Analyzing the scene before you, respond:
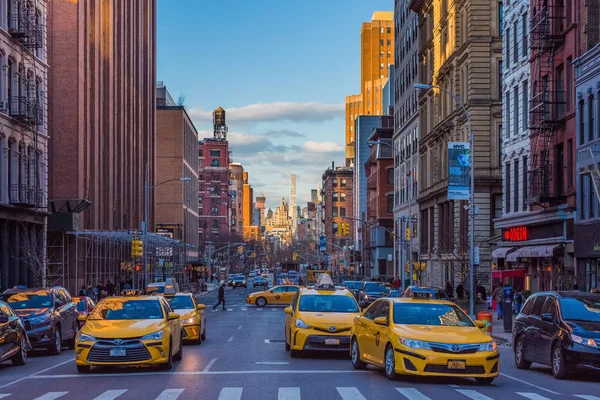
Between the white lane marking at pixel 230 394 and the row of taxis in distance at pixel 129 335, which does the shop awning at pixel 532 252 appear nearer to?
the row of taxis in distance at pixel 129 335

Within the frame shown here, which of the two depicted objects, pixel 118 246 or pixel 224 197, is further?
pixel 224 197

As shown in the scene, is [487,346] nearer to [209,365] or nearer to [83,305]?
[209,365]

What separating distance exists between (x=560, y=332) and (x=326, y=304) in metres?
6.39

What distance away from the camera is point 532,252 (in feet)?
147

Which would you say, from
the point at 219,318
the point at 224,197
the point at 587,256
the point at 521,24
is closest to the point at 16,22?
the point at 219,318

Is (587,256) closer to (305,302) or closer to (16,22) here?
(305,302)

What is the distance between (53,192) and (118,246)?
641 inches

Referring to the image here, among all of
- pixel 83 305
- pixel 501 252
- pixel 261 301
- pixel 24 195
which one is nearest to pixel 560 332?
pixel 83 305

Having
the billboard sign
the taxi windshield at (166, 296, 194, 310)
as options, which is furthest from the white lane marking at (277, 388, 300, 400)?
the billboard sign

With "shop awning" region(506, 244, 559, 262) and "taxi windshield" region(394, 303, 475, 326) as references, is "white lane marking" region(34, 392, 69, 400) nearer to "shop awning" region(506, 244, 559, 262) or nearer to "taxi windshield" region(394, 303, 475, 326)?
"taxi windshield" region(394, 303, 475, 326)

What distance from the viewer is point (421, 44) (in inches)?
3098

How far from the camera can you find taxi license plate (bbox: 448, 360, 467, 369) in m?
16.6

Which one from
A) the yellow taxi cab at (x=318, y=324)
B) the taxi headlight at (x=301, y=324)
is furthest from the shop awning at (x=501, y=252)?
the taxi headlight at (x=301, y=324)

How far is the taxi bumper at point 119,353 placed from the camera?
1845 cm
